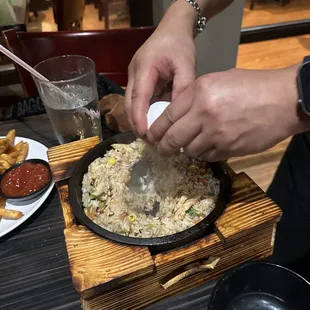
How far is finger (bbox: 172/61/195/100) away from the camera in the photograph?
0.98 m

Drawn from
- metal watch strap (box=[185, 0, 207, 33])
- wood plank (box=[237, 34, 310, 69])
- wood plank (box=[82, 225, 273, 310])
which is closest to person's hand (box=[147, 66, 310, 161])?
wood plank (box=[82, 225, 273, 310])

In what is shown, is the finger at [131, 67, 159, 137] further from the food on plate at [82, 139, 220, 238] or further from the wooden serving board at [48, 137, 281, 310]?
the wooden serving board at [48, 137, 281, 310]

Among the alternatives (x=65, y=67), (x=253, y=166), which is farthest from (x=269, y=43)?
(x=65, y=67)

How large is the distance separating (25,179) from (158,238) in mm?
619

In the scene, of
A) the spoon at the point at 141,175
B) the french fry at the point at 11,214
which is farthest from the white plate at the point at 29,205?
the spoon at the point at 141,175

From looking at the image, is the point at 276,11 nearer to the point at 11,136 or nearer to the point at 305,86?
the point at 11,136

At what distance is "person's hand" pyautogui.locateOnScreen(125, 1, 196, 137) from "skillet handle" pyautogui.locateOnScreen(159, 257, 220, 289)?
1.15ft

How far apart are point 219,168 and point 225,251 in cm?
23

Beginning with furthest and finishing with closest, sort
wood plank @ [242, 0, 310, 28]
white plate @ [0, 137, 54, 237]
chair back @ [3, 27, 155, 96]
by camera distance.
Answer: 1. wood plank @ [242, 0, 310, 28]
2. chair back @ [3, 27, 155, 96]
3. white plate @ [0, 137, 54, 237]

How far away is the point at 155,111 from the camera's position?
37.5 inches

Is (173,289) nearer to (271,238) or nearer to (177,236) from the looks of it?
(177,236)

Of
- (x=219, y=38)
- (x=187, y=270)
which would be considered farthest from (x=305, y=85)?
(x=219, y=38)

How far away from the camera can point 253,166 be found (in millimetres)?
2775

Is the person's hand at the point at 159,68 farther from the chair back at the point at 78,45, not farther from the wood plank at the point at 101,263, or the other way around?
the chair back at the point at 78,45
